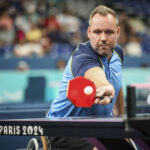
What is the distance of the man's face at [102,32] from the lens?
3453 mm

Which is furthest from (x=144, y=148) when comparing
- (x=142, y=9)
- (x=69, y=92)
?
(x=142, y=9)

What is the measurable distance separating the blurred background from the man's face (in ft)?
17.8

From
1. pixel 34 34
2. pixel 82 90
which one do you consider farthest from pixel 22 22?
pixel 82 90

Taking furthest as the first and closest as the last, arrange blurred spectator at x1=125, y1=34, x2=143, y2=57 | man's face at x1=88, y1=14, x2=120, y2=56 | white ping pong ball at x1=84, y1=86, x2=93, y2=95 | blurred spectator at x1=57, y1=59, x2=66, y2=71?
blurred spectator at x1=125, y1=34, x2=143, y2=57 < blurred spectator at x1=57, y1=59, x2=66, y2=71 < man's face at x1=88, y1=14, x2=120, y2=56 < white ping pong ball at x1=84, y1=86, x2=93, y2=95

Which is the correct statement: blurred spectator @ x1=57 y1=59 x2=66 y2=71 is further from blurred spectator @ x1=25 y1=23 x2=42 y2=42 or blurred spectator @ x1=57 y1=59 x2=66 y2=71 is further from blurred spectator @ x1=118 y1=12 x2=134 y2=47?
blurred spectator @ x1=118 y1=12 x2=134 y2=47

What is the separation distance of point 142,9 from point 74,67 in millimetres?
13372

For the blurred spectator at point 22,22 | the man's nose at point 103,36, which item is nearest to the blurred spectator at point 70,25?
the blurred spectator at point 22,22

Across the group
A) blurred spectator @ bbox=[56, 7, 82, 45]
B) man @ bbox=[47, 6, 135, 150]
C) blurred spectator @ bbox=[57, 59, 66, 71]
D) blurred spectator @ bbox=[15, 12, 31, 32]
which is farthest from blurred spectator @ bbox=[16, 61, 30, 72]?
man @ bbox=[47, 6, 135, 150]

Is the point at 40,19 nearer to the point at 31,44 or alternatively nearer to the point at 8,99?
the point at 31,44

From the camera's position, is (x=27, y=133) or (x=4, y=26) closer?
(x=27, y=133)

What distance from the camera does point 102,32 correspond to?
3.45 metres

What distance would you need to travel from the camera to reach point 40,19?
1330 cm

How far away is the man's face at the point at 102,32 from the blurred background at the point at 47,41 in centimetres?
542

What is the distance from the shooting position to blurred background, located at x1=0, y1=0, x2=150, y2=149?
10.2 metres
